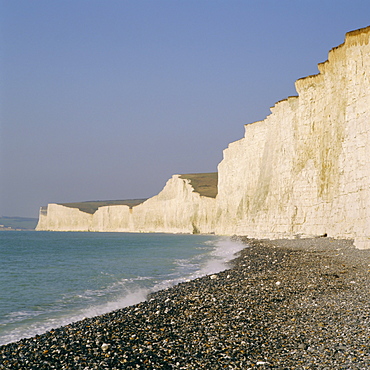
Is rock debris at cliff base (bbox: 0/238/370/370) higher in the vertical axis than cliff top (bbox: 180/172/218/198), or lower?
lower

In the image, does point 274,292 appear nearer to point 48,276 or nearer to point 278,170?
point 48,276

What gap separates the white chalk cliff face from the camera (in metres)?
21.9

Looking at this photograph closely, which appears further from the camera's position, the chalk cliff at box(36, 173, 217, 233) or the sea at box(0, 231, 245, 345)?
the chalk cliff at box(36, 173, 217, 233)

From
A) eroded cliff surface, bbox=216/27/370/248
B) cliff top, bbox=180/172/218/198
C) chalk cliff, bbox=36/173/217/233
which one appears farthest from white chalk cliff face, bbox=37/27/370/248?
cliff top, bbox=180/172/218/198

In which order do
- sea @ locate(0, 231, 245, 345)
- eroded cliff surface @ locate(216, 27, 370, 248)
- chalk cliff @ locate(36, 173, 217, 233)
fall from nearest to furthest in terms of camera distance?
sea @ locate(0, 231, 245, 345) < eroded cliff surface @ locate(216, 27, 370, 248) < chalk cliff @ locate(36, 173, 217, 233)

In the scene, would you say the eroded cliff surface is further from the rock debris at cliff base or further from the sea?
A: the rock debris at cliff base

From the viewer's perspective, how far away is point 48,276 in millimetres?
17688

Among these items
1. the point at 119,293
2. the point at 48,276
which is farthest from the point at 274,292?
the point at 48,276

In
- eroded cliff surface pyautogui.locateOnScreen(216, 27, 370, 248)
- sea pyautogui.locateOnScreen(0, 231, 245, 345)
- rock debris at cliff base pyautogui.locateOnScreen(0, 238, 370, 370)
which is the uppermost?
eroded cliff surface pyautogui.locateOnScreen(216, 27, 370, 248)

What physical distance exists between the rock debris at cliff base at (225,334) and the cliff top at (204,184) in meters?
70.4

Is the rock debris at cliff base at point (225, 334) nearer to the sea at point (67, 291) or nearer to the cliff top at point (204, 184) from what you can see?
the sea at point (67, 291)

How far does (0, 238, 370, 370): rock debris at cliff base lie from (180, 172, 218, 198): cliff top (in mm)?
70401

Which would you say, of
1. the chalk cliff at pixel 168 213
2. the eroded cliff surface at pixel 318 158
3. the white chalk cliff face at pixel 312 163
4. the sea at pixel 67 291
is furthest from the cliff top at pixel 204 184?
the sea at pixel 67 291

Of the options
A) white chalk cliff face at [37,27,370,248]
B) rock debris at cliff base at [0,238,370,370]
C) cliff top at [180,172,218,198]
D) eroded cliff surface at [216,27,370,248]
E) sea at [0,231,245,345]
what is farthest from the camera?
cliff top at [180,172,218,198]
